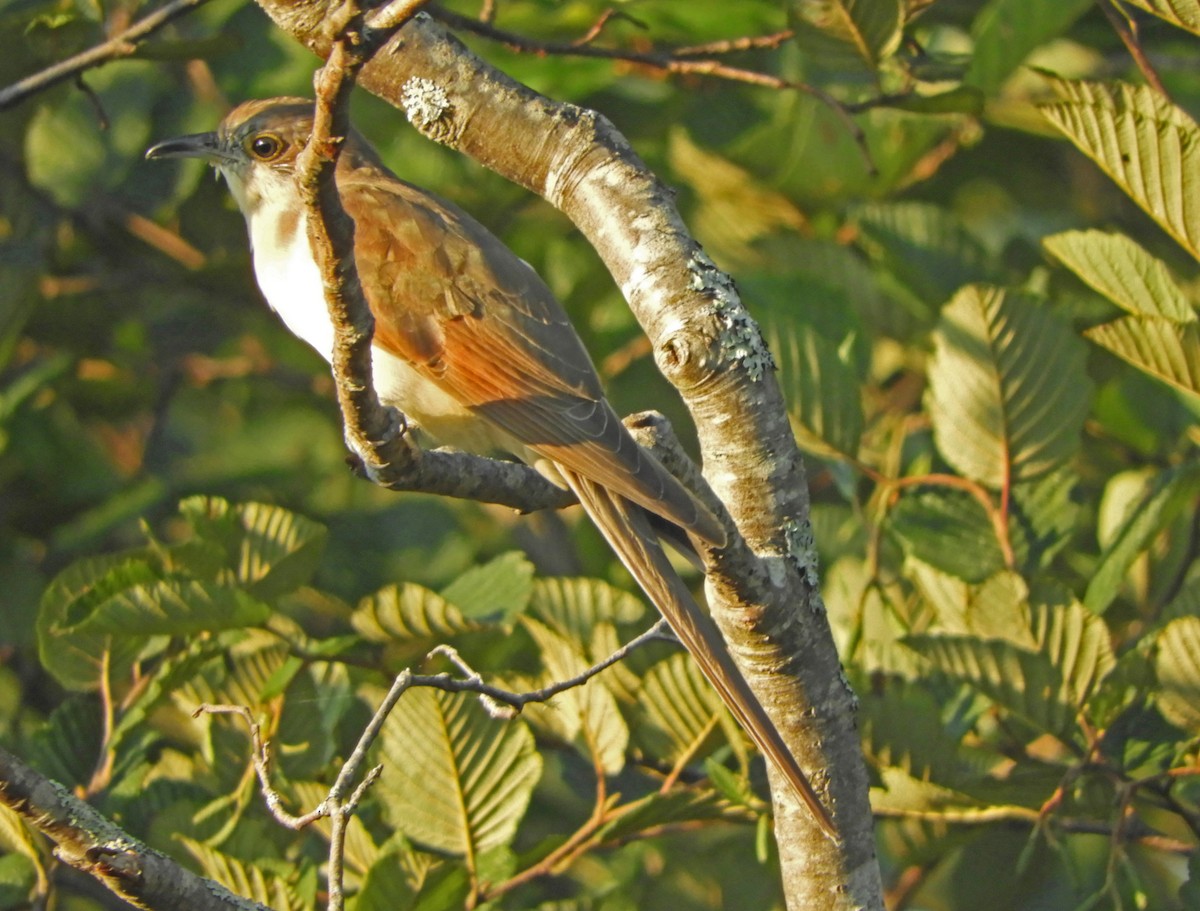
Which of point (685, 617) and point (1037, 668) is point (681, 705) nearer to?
point (685, 617)

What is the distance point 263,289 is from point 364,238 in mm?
400

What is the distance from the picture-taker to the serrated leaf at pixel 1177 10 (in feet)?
8.73

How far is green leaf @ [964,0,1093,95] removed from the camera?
3.80m

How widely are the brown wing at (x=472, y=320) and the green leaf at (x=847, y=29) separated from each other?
87 cm

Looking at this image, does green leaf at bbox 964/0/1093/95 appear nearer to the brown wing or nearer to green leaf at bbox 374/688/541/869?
the brown wing

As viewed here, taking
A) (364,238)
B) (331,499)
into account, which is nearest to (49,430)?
(331,499)

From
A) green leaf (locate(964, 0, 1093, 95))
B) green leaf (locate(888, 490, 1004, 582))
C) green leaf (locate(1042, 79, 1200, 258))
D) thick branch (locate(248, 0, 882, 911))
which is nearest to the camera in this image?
thick branch (locate(248, 0, 882, 911))

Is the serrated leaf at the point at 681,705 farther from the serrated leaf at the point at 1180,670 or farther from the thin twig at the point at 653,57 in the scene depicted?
the thin twig at the point at 653,57

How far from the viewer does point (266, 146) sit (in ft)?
12.9

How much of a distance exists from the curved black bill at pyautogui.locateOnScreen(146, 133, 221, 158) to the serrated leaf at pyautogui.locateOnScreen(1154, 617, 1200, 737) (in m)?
2.72

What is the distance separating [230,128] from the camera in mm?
3971

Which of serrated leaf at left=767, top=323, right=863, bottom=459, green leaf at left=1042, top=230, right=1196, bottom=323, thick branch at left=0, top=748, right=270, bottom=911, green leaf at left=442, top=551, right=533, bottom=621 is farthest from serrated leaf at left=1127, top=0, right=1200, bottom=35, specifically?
thick branch at left=0, top=748, right=270, bottom=911

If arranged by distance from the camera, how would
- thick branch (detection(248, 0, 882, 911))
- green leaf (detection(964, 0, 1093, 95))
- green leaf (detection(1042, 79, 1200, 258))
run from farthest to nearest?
green leaf (detection(964, 0, 1093, 95)) → green leaf (detection(1042, 79, 1200, 258)) → thick branch (detection(248, 0, 882, 911))

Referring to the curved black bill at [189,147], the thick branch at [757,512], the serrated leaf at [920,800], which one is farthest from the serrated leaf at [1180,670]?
the curved black bill at [189,147]
